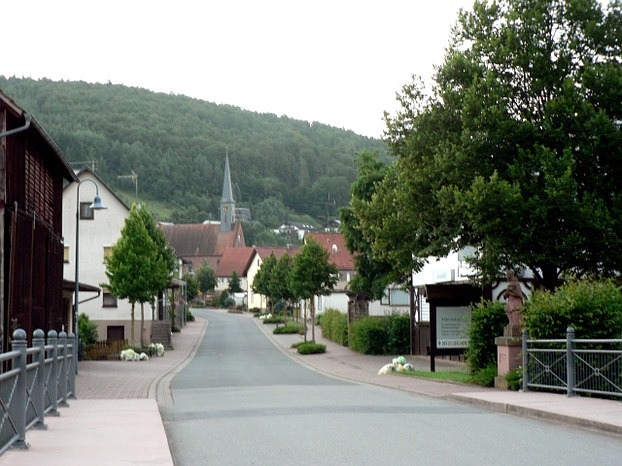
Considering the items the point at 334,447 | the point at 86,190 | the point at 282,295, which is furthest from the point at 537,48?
the point at 282,295

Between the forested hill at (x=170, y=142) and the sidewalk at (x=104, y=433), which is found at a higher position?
the forested hill at (x=170, y=142)

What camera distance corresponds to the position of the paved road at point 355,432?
404 inches

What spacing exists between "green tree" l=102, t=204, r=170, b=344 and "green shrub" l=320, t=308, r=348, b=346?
10757mm

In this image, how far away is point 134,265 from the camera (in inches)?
1876

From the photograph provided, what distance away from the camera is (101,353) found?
1715 inches

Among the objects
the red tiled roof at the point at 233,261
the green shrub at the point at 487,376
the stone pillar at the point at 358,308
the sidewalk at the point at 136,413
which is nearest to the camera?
the sidewalk at the point at 136,413

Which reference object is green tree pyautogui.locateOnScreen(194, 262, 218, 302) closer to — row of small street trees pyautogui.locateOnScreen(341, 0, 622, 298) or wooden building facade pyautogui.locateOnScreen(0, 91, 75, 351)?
wooden building facade pyautogui.locateOnScreen(0, 91, 75, 351)

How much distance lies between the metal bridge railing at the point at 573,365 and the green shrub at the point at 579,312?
0.34 m

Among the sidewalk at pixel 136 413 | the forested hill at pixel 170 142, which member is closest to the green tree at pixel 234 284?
the forested hill at pixel 170 142

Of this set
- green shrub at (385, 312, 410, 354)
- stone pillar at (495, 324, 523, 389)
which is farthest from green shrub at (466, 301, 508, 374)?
green shrub at (385, 312, 410, 354)

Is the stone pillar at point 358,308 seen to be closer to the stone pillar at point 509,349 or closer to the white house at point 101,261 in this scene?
the white house at point 101,261

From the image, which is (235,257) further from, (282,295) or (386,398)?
(386,398)

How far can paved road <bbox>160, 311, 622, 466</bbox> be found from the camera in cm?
1026

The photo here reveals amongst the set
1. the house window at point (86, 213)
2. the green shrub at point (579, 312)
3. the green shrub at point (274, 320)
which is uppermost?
the house window at point (86, 213)
